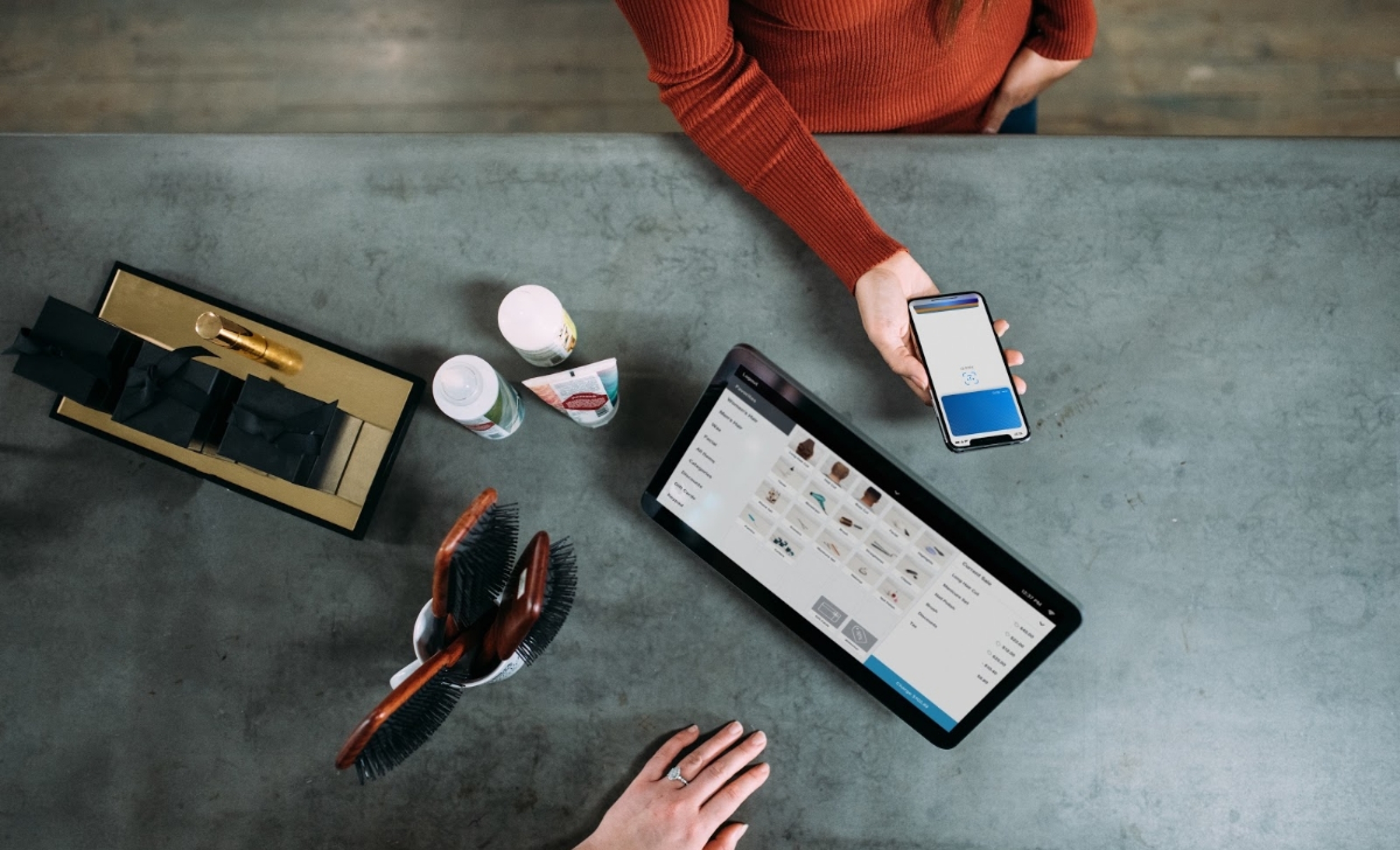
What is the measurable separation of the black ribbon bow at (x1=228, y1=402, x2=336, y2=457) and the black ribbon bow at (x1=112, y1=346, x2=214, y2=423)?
0.04 metres

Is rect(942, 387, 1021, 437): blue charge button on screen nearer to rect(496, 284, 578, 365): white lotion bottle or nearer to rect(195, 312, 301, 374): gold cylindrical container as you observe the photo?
rect(496, 284, 578, 365): white lotion bottle

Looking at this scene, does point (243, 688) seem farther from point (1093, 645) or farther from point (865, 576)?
point (1093, 645)

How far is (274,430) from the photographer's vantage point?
0.80m

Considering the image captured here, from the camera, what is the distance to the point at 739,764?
842 millimetres

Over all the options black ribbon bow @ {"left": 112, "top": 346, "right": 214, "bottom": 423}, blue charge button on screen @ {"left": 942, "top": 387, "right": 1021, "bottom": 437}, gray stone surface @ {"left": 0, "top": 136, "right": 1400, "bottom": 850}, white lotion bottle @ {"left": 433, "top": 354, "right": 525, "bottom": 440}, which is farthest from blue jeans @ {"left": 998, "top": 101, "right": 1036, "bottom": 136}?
black ribbon bow @ {"left": 112, "top": 346, "right": 214, "bottom": 423}

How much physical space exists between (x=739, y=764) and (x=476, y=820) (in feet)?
0.93

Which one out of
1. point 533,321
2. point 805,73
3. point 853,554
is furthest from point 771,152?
point 853,554

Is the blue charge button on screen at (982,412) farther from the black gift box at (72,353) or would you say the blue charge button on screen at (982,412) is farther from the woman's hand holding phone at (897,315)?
the black gift box at (72,353)

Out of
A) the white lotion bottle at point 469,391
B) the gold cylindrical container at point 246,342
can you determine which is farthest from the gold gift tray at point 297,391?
the white lotion bottle at point 469,391

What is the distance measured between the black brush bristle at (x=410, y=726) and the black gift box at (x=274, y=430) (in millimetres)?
271

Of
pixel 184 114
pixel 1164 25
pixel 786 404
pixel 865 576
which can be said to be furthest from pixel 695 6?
pixel 184 114

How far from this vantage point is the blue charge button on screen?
79 centimetres

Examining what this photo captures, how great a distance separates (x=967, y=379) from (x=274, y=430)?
686mm

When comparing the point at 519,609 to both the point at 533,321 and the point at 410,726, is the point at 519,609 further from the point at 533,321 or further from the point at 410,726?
the point at 533,321
